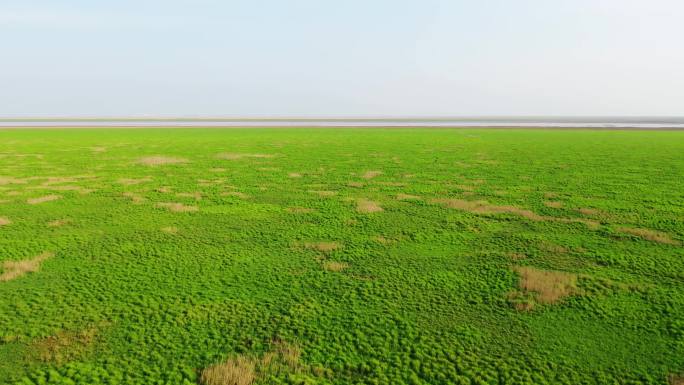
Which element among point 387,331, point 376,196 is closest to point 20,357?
point 387,331

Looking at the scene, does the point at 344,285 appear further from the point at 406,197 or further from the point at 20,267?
the point at 406,197

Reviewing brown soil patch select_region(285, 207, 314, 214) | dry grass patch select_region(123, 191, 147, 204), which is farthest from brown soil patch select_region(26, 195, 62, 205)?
brown soil patch select_region(285, 207, 314, 214)

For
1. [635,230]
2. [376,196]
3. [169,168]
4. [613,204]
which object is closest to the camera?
[635,230]

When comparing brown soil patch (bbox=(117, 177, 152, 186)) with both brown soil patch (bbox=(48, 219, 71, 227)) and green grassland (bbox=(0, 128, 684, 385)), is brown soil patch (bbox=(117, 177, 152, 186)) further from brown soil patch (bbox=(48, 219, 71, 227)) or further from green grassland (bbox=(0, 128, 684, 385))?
brown soil patch (bbox=(48, 219, 71, 227))

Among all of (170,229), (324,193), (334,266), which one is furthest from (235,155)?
(334,266)

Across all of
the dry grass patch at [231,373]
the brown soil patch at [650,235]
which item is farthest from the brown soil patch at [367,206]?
the dry grass patch at [231,373]

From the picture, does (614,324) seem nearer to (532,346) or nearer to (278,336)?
(532,346)
